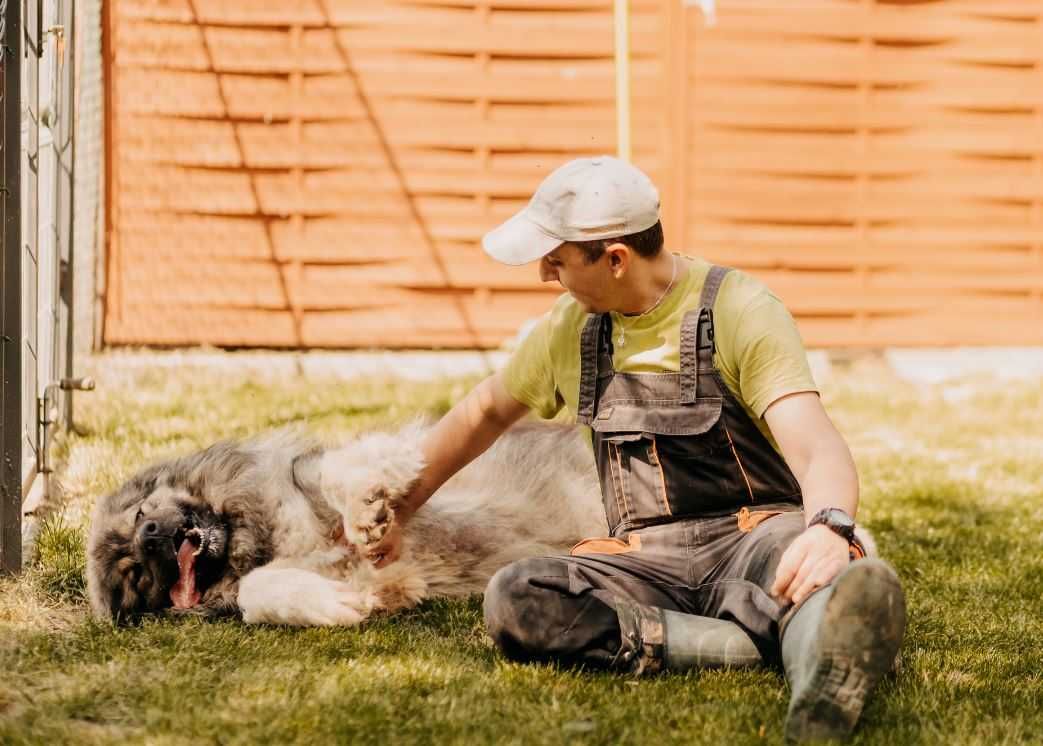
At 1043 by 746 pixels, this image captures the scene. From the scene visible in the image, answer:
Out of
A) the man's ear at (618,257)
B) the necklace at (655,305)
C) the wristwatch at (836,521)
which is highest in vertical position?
the man's ear at (618,257)

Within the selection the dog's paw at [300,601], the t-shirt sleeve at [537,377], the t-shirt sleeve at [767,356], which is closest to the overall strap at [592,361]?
the t-shirt sleeve at [537,377]

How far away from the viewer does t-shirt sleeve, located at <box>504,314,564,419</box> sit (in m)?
3.53

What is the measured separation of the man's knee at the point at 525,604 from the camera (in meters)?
3.12

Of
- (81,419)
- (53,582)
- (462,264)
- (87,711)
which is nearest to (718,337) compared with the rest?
(87,711)

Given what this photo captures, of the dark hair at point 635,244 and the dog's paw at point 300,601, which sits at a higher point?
the dark hair at point 635,244

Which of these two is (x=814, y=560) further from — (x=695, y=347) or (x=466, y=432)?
(x=466, y=432)

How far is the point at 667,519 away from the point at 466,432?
2.00 ft

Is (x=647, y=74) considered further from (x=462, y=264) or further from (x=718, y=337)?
(x=718, y=337)

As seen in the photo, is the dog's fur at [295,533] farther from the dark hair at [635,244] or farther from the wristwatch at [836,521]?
the wristwatch at [836,521]

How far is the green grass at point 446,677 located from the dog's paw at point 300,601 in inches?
2.1

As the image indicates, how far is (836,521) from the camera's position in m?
2.72

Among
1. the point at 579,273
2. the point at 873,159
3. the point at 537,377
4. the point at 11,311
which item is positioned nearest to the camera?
the point at 579,273

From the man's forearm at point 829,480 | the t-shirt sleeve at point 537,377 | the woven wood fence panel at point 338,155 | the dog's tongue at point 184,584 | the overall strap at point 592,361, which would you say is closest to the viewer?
the man's forearm at point 829,480

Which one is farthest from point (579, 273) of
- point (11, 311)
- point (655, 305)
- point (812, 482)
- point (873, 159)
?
point (873, 159)
